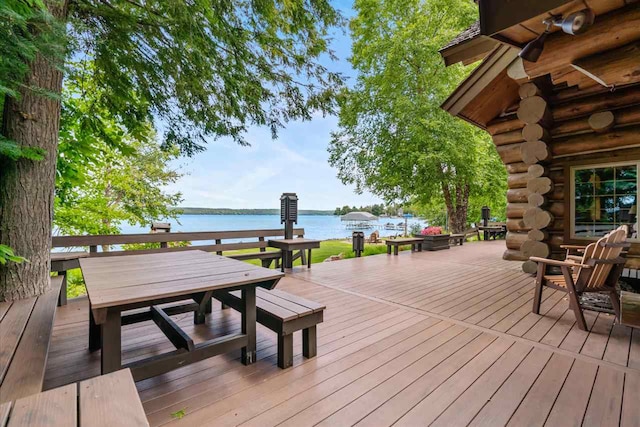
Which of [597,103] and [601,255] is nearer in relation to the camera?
[601,255]

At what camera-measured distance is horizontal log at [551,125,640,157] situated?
4.65 meters

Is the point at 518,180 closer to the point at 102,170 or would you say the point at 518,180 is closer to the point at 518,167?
the point at 518,167

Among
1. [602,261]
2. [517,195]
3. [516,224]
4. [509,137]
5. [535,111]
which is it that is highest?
[535,111]

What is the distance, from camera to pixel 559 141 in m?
5.39

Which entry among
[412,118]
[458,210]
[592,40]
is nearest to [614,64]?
[592,40]

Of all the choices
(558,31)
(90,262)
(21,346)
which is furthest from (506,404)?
(90,262)

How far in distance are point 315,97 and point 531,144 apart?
3.92 m

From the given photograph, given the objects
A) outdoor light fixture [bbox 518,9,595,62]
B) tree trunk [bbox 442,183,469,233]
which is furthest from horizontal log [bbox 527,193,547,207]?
tree trunk [bbox 442,183,469,233]

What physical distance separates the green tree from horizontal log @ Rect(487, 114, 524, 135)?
131 inches

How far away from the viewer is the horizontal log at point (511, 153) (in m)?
5.89

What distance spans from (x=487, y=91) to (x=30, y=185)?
22.3 feet

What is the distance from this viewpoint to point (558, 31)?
2125 mm

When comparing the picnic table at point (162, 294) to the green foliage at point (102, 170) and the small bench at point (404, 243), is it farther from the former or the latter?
the small bench at point (404, 243)

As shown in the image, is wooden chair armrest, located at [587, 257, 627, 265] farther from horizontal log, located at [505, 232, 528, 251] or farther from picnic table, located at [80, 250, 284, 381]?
horizontal log, located at [505, 232, 528, 251]
